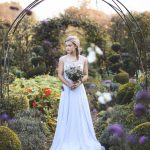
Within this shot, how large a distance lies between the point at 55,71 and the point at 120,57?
2862mm

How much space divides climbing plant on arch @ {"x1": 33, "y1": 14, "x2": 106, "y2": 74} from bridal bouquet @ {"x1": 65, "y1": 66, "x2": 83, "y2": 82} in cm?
856

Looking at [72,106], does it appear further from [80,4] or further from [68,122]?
[80,4]

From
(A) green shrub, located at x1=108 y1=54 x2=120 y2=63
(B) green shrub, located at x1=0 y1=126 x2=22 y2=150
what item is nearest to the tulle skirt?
(B) green shrub, located at x1=0 y1=126 x2=22 y2=150

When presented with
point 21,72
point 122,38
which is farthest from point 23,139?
point 122,38

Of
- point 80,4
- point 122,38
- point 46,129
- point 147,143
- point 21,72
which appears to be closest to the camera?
point 147,143

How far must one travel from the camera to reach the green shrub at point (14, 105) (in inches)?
322

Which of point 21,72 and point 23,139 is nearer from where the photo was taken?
point 23,139

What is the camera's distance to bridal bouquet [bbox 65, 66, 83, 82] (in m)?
6.62

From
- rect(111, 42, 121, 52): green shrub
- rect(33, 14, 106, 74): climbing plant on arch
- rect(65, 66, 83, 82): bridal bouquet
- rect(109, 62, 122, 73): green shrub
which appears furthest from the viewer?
rect(111, 42, 121, 52): green shrub

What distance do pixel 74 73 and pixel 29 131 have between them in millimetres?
1337

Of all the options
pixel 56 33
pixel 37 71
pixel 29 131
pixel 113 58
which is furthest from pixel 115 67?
pixel 29 131

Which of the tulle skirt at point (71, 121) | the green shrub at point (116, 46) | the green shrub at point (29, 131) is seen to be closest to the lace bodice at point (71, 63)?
the tulle skirt at point (71, 121)

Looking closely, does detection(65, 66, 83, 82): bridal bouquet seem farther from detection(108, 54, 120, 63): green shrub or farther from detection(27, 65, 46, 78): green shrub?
detection(108, 54, 120, 63): green shrub

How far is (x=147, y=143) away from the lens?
5.25 meters
